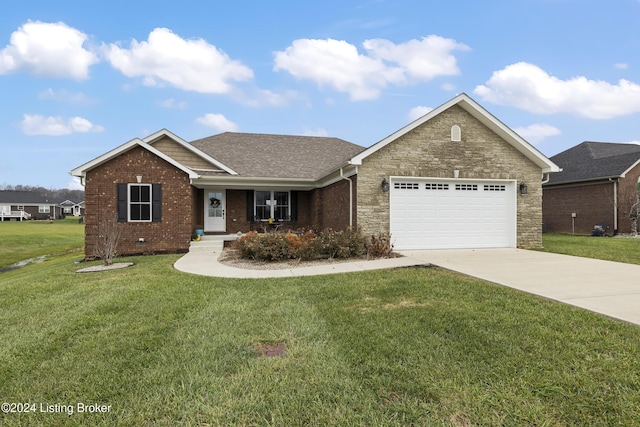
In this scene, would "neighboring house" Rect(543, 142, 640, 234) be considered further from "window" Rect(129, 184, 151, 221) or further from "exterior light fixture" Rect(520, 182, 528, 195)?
"window" Rect(129, 184, 151, 221)

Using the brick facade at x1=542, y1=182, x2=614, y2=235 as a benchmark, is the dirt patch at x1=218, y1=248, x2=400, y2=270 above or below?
below

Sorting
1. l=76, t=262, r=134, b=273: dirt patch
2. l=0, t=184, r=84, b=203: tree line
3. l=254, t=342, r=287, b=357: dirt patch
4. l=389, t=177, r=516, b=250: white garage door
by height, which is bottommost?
l=76, t=262, r=134, b=273: dirt patch

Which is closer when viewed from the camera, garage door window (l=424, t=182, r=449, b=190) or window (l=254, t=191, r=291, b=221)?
garage door window (l=424, t=182, r=449, b=190)

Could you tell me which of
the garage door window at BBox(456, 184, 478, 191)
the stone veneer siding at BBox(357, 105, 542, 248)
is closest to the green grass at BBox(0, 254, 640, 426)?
the stone veneer siding at BBox(357, 105, 542, 248)

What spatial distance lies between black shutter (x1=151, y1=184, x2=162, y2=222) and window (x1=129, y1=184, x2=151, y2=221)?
0.46ft

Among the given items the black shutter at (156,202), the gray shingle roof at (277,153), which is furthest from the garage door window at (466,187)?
the black shutter at (156,202)

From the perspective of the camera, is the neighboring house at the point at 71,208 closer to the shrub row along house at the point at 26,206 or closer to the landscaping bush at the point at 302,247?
the shrub row along house at the point at 26,206

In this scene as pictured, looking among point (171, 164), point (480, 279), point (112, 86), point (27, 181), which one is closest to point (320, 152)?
point (171, 164)

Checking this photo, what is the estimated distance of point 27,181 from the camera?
317ft

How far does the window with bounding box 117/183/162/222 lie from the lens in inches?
476

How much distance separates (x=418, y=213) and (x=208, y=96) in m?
13.8

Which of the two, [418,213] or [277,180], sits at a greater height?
[277,180]

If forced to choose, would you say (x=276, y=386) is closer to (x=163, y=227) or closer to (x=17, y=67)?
(x=163, y=227)

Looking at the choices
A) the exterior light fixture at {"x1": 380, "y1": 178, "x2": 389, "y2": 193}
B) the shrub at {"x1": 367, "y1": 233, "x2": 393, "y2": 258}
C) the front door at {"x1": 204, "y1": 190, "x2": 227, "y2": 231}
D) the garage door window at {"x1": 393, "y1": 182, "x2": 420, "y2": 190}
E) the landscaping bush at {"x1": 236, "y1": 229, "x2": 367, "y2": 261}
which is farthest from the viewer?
the front door at {"x1": 204, "y1": 190, "x2": 227, "y2": 231}
